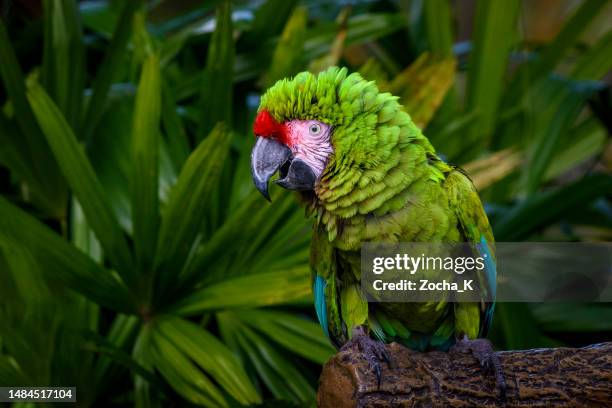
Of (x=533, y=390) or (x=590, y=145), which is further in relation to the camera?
(x=590, y=145)

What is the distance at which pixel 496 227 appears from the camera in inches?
46.7

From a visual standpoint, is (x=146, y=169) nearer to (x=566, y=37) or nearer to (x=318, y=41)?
(x=318, y=41)

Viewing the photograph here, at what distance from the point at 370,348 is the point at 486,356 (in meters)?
0.12

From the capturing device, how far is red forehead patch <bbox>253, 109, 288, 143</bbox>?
2.23 feet

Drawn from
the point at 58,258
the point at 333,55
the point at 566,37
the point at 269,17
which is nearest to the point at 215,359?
the point at 58,258

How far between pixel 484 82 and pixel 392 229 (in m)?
0.88

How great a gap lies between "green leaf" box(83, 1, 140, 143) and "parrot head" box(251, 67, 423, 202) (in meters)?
→ 0.66

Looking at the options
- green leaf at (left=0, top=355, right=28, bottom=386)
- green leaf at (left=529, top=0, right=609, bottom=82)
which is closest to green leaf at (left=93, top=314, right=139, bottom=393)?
green leaf at (left=0, top=355, right=28, bottom=386)

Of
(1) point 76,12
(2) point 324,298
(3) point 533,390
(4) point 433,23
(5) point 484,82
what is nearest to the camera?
(3) point 533,390

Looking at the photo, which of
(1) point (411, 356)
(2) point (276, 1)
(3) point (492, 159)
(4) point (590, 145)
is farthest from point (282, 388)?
(4) point (590, 145)

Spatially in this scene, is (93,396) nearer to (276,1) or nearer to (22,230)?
Result: (22,230)

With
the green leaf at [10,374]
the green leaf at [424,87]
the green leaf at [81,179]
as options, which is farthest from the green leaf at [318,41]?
the green leaf at [10,374]

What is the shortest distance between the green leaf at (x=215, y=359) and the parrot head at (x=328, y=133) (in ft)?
1.16

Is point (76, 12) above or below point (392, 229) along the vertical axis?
above
